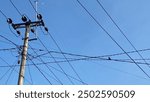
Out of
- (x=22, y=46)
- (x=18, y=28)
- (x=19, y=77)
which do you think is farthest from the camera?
(x=18, y=28)

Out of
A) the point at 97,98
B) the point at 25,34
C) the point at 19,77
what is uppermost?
the point at 25,34

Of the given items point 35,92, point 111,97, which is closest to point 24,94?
point 35,92

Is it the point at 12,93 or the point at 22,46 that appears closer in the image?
the point at 12,93

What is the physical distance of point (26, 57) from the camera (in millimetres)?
19656

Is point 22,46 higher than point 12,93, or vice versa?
point 22,46

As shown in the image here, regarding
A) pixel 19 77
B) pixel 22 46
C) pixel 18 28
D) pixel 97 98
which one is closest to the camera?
pixel 97 98

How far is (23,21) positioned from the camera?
21484mm

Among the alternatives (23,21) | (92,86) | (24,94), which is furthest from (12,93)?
(23,21)

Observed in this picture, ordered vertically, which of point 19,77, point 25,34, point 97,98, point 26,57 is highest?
point 25,34

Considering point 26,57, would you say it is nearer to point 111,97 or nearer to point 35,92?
point 35,92

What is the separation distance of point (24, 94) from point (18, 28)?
745 cm

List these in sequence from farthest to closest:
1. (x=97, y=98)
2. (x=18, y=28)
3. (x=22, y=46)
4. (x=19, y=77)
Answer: (x=18, y=28)
(x=22, y=46)
(x=19, y=77)
(x=97, y=98)

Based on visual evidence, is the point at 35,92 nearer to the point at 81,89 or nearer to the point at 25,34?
the point at 81,89

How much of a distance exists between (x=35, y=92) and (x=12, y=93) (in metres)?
0.88
